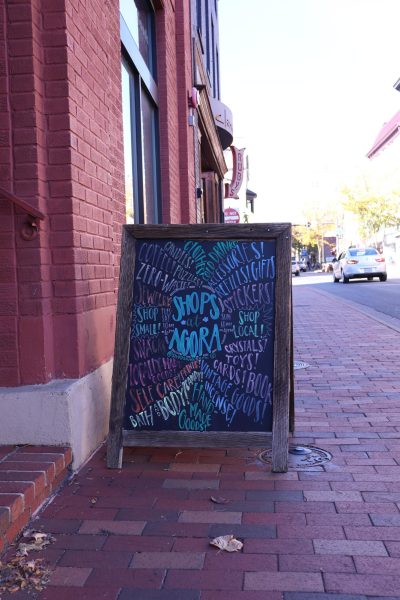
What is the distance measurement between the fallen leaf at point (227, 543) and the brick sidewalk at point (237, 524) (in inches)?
1.1

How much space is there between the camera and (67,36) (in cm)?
377

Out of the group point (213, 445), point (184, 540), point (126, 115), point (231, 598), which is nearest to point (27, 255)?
point (213, 445)

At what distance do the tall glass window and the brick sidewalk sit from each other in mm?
3054

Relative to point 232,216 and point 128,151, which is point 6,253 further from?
point 232,216

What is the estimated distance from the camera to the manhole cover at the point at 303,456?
390cm

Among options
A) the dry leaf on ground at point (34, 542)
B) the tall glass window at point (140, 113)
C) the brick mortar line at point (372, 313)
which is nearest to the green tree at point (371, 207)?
the brick mortar line at point (372, 313)

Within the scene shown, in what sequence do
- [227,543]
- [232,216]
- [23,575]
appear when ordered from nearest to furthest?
[23,575] → [227,543] → [232,216]

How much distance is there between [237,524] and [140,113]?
15.9 feet

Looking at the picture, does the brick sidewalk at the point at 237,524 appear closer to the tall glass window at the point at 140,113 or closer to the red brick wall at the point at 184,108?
the tall glass window at the point at 140,113

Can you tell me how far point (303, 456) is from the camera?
4.06 meters

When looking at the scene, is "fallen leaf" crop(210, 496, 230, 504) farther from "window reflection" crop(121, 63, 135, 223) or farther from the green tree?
the green tree

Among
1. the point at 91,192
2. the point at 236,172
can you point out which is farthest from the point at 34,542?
the point at 236,172

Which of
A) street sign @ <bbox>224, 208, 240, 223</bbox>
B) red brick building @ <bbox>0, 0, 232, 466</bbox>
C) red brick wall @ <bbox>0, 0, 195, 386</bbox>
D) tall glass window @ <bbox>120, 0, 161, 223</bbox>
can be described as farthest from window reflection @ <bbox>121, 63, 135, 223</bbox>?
street sign @ <bbox>224, 208, 240, 223</bbox>

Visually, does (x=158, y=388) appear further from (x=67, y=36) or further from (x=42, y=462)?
(x=67, y=36)
